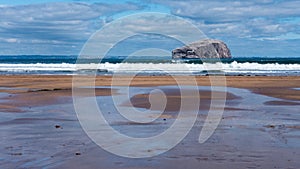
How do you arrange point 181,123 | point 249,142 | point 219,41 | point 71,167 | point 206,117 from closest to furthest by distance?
point 71,167 < point 249,142 < point 181,123 < point 206,117 < point 219,41

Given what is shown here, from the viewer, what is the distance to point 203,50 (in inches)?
3765

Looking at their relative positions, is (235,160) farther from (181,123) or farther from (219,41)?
(219,41)

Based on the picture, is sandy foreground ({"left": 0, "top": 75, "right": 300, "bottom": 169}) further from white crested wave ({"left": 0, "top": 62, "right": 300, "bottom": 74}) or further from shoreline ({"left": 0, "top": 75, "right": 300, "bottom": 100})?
white crested wave ({"left": 0, "top": 62, "right": 300, "bottom": 74})

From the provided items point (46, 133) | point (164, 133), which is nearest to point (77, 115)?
point (46, 133)

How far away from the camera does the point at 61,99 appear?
1883 cm

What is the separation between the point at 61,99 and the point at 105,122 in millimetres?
7411

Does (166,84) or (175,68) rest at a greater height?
(166,84)

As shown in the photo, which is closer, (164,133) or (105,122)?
(164,133)

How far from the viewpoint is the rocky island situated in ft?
307

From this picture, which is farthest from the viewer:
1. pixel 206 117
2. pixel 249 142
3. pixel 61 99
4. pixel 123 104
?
pixel 61 99

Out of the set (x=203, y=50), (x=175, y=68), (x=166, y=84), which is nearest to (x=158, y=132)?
(x=166, y=84)

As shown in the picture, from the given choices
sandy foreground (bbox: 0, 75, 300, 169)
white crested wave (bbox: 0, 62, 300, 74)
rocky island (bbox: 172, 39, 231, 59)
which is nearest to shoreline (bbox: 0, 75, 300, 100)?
sandy foreground (bbox: 0, 75, 300, 169)

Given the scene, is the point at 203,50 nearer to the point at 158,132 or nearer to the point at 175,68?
the point at 175,68

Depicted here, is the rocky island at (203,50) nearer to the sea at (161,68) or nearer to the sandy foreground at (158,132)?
the sea at (161,68)
